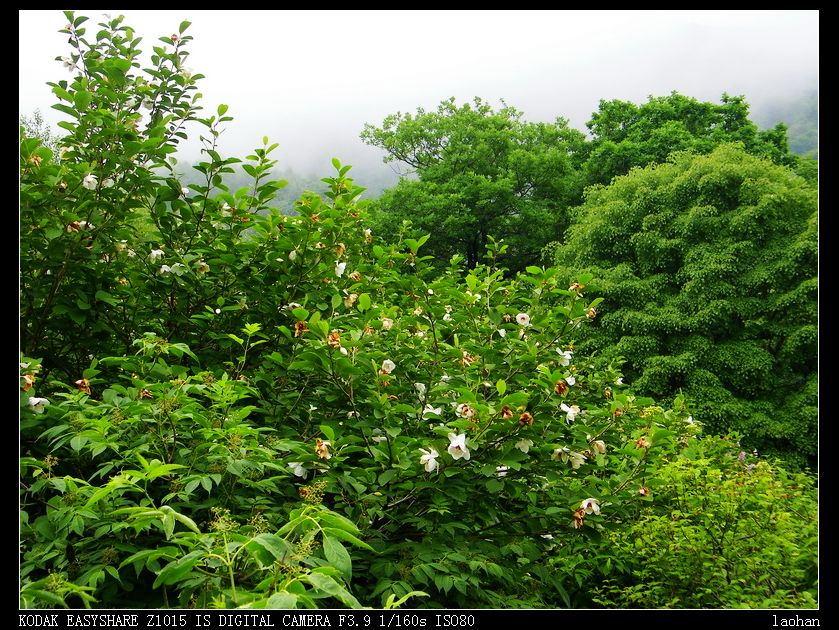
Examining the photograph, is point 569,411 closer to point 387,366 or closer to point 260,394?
point 387,366

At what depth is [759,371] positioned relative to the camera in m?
10.3

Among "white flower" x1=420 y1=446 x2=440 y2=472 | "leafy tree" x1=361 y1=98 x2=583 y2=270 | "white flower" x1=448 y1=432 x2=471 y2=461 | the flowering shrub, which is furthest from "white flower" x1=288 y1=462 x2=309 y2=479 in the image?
"leafy tree" x1=361 y1=98 x2=583 y2=270

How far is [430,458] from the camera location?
208 centimetres

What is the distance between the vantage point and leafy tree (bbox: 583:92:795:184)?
55.8 feet

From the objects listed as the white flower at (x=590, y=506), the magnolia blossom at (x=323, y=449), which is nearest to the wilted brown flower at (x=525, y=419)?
the white flower at (x=590, y=506)

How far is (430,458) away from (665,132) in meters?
17.5

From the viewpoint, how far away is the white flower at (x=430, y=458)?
2070mm

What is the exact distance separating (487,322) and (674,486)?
1.37 metres

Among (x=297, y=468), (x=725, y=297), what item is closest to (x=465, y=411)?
(x=297, y=468)

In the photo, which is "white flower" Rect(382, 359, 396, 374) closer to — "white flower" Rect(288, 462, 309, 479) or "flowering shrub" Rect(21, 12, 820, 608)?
"flowering shrub" Rect(21, 12, 820, 608)

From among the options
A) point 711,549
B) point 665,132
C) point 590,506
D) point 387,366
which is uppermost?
point 665,132

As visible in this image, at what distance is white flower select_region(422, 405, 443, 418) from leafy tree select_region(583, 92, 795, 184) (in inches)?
636
